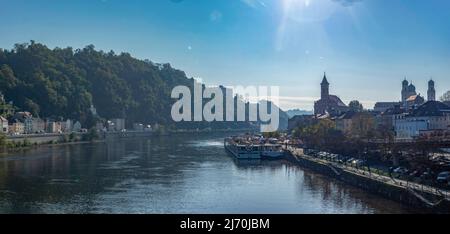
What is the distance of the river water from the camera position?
13.5 m

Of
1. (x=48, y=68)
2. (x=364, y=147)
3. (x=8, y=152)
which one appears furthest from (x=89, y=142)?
(x=364, y=147)

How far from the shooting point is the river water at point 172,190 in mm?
13516

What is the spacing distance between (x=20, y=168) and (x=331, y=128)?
22.0m

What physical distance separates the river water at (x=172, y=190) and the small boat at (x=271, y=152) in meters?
5.60

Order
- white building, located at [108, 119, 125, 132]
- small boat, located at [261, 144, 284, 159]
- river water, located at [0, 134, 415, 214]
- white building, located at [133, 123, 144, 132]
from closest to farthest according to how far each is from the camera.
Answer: river water, located at [0, 134, 415, 214], small boat, located at [261, 144, 284, 159], white building, located at [108, 119, 125, 132], white building, located at [133, 123, 144, 132]

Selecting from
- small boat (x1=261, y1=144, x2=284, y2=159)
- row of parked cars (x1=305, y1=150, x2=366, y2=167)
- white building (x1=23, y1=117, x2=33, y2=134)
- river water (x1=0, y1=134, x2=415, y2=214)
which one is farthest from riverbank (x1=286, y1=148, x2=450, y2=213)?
white building (x1=23, y1=117, x2=33, y2=134)

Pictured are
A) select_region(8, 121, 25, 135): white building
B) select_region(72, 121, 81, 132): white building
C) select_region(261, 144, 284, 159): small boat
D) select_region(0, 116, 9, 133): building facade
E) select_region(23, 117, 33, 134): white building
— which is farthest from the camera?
select_region(72, 121, 81, 132): white building

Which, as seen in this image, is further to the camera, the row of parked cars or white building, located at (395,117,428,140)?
white building, located at (395,117,428,140)

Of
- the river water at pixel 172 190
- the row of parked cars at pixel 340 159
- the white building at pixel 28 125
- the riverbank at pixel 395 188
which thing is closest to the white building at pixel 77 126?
the white building at pixel 28 125

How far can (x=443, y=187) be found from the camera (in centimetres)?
1389

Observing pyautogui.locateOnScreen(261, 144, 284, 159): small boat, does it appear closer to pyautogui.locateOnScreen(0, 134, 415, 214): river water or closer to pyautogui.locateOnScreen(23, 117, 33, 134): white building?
pyautogui.locateOnScreen(0, 134, 415, 214): river water

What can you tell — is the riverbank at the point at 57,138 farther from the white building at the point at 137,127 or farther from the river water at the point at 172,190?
the river water at the point at 172,190

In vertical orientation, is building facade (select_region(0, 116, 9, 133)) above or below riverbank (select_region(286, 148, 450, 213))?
above

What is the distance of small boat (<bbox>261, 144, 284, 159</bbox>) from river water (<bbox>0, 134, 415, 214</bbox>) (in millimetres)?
5597
